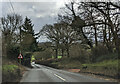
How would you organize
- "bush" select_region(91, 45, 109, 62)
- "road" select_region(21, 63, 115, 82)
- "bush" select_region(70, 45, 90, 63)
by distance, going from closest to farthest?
"road" select_region(21, 63, 115, 82)
"bush" select_region(91, 45, 109, 62)
"bush" select_region(70, 45, 90, 63)

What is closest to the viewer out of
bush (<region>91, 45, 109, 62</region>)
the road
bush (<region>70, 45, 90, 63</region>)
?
the road

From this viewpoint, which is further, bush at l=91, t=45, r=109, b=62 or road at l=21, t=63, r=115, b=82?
bush at l=91, t=45, r=109, b=62

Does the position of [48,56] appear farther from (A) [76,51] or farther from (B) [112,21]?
(B) [112,21]

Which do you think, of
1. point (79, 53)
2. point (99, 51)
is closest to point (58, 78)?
point (99, 51)

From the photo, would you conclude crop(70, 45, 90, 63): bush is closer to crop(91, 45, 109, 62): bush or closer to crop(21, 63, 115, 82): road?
crop(91, 45, 109, 62): bush

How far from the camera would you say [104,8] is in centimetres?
2230

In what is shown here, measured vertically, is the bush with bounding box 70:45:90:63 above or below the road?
above

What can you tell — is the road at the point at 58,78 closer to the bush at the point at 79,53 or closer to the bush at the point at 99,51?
the bush at the point at 99,51

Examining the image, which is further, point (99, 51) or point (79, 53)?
point (79, 53)

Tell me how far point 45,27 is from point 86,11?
25255 millimetres

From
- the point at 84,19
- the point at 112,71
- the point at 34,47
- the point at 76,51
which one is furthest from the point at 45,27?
the point at 112,71

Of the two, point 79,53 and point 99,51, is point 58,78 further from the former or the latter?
point 79,53

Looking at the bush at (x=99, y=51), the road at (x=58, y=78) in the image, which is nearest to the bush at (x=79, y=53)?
the bush at (x=99, y=51)

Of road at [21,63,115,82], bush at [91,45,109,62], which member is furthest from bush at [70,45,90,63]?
road at [21,63,115,82]
